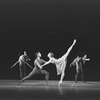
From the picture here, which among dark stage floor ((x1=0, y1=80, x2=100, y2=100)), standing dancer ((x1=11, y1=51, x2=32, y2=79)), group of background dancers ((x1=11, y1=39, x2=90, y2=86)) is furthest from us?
standing dancer ((x1=11, y1=51, x2=32, y2=79))

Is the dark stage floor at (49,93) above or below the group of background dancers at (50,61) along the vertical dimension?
below

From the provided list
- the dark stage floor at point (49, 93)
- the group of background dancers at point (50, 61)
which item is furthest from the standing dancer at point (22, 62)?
the dark stage floor at point (49, 93)

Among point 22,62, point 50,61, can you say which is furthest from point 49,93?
point 22,62

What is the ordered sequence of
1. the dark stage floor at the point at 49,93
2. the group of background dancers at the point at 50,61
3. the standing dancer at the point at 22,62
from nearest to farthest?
the dark stage floor at the point at 49,93 < the group of background dancers at the point at 50,61 < the standing dancer at the point at 22,62

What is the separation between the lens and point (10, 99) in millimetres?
10250

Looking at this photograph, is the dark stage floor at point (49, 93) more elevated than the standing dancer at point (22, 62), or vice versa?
the standing dancer at point (22, 62)

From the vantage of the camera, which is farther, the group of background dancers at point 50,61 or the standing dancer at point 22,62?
the standing dancer at point 22,62

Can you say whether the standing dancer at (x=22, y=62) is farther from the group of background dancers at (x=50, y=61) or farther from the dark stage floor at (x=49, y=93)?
the dark stage floor at (x=49, y=93)

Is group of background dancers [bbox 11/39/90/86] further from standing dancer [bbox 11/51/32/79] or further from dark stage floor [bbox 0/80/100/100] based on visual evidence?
dark stage floor [bbox 0/80/100/100]

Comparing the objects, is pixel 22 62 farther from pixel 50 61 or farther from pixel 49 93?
pixel 49 93

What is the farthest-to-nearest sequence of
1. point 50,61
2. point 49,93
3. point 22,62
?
point 22,62
point 50,61
point 49,93

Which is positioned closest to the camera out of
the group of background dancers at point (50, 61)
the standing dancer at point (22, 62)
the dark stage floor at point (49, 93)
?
the dark stage floor at point (49, 93)

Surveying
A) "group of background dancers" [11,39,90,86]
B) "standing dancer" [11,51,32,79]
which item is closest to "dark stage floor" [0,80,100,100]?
"group of background dancers" [11,39,90,86]

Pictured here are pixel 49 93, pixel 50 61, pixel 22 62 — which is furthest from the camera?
pixel 22 62
